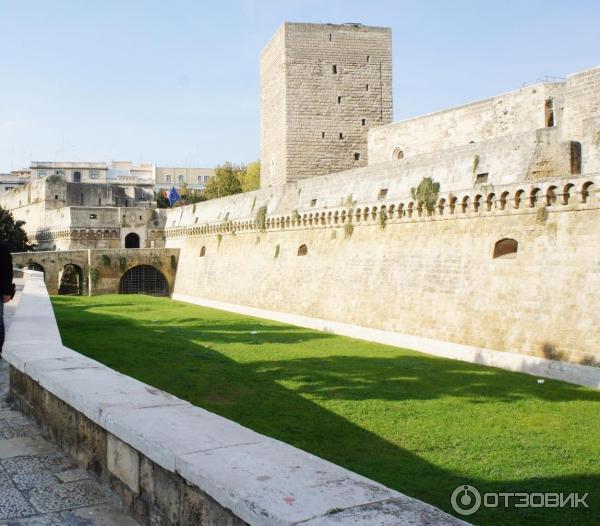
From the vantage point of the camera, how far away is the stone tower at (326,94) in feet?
81.9

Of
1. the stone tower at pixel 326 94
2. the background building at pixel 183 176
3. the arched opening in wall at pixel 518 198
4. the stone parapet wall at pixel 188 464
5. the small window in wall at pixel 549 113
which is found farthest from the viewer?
the background building at pixel 183 176

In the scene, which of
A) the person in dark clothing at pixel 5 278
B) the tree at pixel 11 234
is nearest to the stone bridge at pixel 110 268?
the tree at pixel 11 234

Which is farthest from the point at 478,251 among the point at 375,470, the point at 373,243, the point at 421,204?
the point at 375,470

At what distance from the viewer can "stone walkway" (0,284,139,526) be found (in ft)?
9.44

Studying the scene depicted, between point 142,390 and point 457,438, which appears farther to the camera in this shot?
point 457,438

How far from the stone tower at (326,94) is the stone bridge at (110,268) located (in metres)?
9.12

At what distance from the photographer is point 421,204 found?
16.0 meters

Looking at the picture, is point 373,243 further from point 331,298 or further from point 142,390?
point 142,390

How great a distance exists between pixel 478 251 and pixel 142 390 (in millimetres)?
11571

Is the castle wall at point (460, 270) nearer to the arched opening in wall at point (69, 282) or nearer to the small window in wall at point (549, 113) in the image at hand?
the small window in wall at point (549, 113)

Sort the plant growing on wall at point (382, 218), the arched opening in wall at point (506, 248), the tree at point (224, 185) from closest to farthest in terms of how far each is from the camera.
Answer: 1. the arched opening in wall at point (506, 248)
2. the plant growing on wall at point (382, 218)
3. the tree at point (224, 185)

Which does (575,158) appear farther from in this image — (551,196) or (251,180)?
(251,180)

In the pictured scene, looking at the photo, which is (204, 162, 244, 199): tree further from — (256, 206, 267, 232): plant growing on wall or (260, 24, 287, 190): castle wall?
(256, 206, 267, 232): plant growing on wall

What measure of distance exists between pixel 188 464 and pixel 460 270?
504 inches
